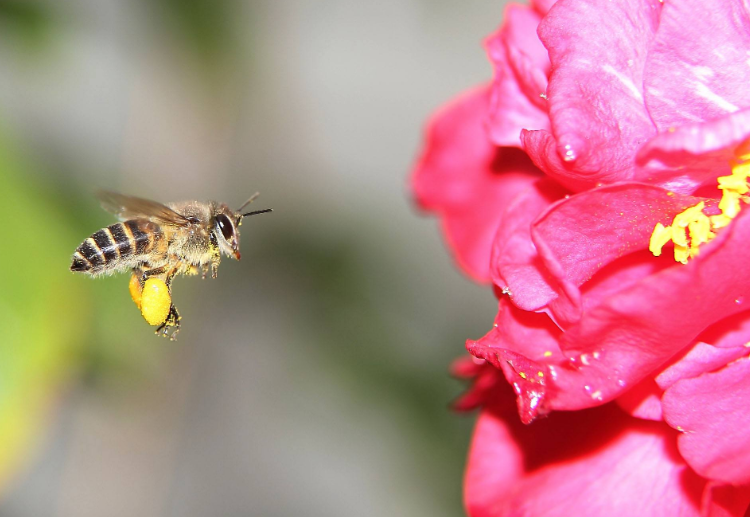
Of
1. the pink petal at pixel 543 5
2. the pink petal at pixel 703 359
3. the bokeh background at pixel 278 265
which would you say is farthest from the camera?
the bokeh background at pixel 278 265

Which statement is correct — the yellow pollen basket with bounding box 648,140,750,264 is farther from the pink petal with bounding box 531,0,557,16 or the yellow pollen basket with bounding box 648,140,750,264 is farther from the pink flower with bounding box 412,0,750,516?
the pink petal with bounding box 531,0,557,16

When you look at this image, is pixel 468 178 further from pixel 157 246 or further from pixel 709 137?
pixel 709 137

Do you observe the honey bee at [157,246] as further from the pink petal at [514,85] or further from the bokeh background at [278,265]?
the bokeh background at [278,265]

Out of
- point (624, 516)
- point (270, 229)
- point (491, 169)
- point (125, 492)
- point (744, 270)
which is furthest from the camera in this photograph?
point (270, 229)

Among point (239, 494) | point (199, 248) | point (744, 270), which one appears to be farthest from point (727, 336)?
point (239, 494)

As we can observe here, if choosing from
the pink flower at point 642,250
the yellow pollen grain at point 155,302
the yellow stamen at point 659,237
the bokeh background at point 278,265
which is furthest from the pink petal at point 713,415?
the bokeh background at point 278,265

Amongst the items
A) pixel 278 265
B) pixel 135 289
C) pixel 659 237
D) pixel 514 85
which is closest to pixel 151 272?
pixel 135 289

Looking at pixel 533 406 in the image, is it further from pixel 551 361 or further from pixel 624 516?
pixel 624 516
